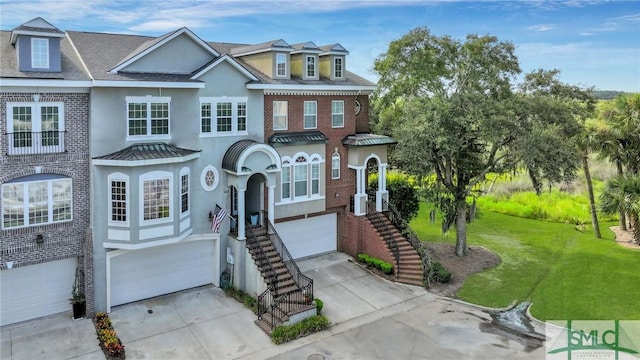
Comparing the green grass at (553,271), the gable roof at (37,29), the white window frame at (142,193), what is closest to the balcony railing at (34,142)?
the white window frame at (142,193)

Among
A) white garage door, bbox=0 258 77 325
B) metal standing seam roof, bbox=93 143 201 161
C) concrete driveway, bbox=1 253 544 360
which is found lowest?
concrete driveway, bbox=1 253 544 360

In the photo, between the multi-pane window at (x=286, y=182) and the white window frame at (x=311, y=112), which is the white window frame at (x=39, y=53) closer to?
the multi-pane window at (x=286, y=182)

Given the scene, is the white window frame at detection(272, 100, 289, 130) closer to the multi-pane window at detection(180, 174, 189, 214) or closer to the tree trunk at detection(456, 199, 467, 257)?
the multi-pane window at detection(180, 174, 189, 214)

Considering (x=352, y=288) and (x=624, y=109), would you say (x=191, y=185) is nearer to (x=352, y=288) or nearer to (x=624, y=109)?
(x=352, y=288)

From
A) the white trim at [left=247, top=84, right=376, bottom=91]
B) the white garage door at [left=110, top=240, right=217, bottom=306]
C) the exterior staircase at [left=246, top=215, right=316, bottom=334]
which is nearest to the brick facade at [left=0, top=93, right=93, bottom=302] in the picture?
the white garage door at [left=110, top=240, right=217, bottom=306]

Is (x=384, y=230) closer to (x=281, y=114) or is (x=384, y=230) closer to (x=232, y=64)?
(x=281, y=114)
